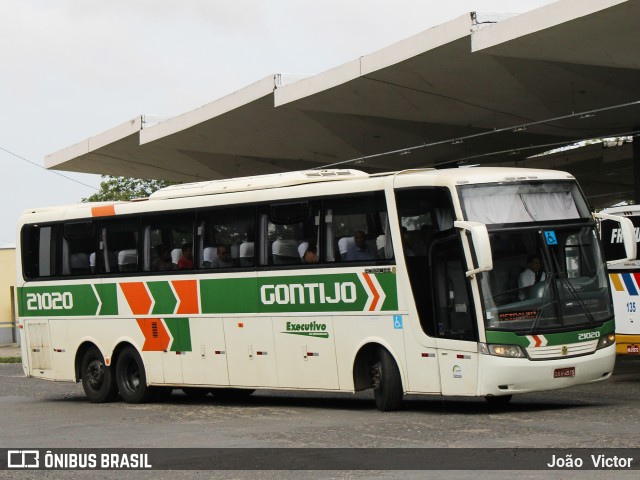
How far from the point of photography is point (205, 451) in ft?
42.1

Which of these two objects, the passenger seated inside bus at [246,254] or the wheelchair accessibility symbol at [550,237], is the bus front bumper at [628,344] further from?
the passenger seated inside bus at [246,254]

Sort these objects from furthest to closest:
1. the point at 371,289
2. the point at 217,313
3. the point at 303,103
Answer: the point at 303,103 < the point at 217,313 < the point at 371,289

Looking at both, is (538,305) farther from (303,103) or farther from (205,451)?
(303,103)

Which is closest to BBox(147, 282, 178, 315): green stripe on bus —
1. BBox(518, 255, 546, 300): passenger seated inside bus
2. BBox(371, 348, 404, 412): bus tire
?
BBox(371, 348, 404, 412): bus tire

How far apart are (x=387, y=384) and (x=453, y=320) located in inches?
53.3

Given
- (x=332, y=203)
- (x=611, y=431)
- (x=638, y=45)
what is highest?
(x=638, y=45)

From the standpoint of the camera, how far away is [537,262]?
15.7 metres

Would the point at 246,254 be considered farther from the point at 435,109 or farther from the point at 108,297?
the point at 435,109

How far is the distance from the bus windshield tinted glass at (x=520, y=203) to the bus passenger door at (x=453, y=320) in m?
0.47

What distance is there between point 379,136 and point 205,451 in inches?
916

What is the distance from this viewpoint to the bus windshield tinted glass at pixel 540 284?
15461mm

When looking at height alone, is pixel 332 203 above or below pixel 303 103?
below

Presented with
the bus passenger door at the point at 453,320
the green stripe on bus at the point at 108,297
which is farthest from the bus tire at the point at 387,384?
the green stripe on bus at the point at 108,297

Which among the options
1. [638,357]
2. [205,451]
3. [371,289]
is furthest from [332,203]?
[638,357]
